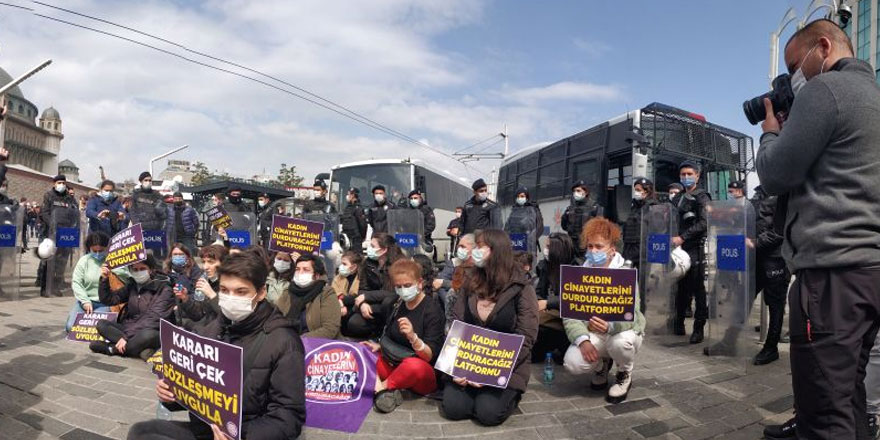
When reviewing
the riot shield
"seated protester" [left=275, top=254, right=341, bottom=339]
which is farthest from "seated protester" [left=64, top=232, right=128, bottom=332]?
the riot shield

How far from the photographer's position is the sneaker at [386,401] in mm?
3961

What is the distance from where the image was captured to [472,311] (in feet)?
13.6

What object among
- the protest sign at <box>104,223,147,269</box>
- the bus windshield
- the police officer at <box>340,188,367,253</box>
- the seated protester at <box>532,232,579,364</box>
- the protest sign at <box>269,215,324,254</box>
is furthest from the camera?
the bus windshield

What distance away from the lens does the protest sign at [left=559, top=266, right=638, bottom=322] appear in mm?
4109

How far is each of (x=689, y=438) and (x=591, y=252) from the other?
Answer: 5.45ft

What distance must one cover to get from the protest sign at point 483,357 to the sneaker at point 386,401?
17.9 inches

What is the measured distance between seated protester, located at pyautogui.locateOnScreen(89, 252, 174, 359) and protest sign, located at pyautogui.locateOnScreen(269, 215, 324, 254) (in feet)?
5.38

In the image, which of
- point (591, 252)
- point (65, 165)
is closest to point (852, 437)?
point (591, 252)

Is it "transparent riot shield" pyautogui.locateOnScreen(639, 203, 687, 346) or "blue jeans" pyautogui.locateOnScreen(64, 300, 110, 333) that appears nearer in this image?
"blue jeans" pyautogui.locateOnScreen(64, 300, 110, 333)

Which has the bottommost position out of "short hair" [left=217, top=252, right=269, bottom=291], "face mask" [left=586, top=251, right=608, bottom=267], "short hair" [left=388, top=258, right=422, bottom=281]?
"short hair" [left=388, top=258, right=422, bottom=281]

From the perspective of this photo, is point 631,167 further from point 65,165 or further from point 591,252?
point 65,165

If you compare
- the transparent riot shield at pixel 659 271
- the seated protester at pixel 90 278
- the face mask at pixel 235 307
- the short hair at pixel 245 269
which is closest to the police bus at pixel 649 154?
the transparent riot shield at pixel 659 271

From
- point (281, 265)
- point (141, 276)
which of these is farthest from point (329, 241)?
point (141, 276)

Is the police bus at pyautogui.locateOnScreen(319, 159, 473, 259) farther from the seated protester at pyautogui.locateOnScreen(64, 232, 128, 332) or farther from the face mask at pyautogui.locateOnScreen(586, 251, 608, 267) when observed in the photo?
the face mask at pyautogui.locateOnScreen(586, 251, 608, 267)
